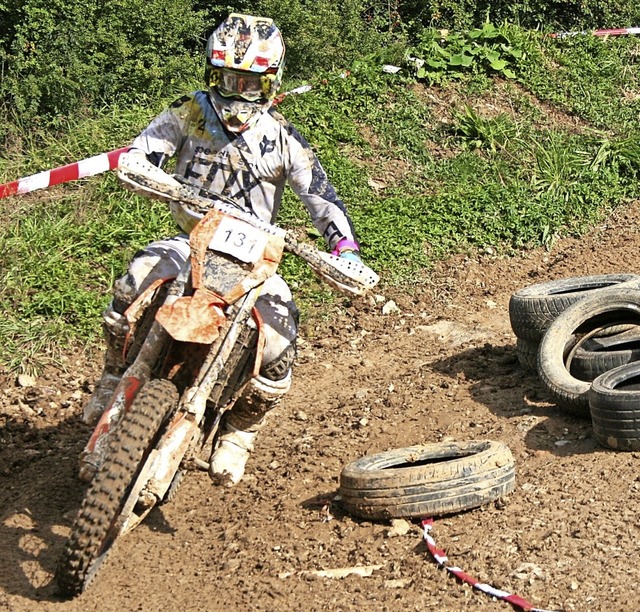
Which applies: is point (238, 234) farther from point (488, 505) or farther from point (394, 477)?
point (488, 505)

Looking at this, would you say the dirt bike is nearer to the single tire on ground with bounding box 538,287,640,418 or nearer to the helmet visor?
the helmet visor

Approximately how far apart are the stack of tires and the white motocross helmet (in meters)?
2.42

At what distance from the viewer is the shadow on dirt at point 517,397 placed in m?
6.27

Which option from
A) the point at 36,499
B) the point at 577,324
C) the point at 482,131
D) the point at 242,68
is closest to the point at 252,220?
the point at 242,68

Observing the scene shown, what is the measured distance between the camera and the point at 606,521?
5.11m

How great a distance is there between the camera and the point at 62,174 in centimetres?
937

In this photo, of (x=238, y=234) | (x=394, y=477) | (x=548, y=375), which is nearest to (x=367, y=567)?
(x=394, y=477)

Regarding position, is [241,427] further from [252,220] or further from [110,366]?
[252,220]

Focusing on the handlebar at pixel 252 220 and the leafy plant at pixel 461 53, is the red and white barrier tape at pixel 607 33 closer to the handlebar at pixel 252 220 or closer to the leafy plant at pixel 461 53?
the leafy plant at pixel 461 53

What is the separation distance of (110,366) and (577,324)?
307 centimetres

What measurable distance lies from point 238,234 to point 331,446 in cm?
207

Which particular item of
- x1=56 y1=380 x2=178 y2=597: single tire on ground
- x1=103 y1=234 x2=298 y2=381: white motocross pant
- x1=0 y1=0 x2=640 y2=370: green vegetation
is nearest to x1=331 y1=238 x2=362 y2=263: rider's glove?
x1=103 y1=234 x2=298 y2=381: white motocross pant

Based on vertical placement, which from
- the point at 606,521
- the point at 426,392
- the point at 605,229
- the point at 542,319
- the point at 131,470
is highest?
the point at 131,470

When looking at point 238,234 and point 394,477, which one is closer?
point 238,234
